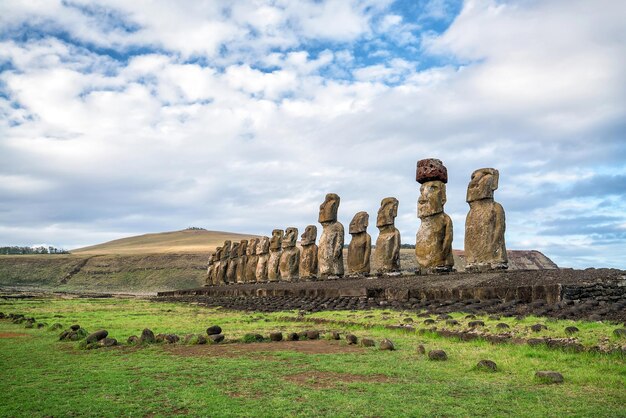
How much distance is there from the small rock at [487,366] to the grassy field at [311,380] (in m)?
0.05

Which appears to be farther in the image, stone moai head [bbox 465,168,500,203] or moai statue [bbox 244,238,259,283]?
moai statue [bbox 244,238,259,283]

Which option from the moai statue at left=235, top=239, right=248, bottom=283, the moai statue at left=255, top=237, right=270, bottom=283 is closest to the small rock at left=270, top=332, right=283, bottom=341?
the moai statue at left=255, top=237, right=270, bottom=283

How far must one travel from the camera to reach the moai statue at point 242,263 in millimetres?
37344

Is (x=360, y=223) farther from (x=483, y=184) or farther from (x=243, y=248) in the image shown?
(x=243, y=248)

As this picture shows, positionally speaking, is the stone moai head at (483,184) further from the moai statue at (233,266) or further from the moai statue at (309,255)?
the moai statue at (233,266)

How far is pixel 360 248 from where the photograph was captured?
73.0ft

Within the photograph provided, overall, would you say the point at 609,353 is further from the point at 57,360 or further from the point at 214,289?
the point at 214,289

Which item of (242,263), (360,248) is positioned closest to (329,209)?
(360,248)

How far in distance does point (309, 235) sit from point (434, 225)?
1027 cm

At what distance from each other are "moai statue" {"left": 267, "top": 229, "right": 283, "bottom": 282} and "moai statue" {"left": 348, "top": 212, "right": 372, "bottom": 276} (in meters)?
8.81

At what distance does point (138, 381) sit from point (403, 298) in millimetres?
8978

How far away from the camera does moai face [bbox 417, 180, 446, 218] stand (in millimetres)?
17812

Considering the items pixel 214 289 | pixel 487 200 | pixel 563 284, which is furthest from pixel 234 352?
pixel 214 289

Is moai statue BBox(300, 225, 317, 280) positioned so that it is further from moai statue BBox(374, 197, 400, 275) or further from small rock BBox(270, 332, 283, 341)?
small rock BBox(270, 332, 283, 341)
